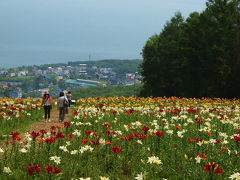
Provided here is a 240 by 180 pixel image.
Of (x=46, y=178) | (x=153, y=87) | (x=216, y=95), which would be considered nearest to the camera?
(x=46, y=178)

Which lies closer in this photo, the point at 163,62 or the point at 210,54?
the point at 210,54

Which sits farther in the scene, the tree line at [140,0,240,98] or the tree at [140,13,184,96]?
the tree at [140,13,184,96]

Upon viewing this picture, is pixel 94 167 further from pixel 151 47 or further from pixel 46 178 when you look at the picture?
pixel 151 47

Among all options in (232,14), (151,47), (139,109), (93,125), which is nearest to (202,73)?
(232,14)

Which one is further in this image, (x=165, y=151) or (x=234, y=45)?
(x=234, y=45)

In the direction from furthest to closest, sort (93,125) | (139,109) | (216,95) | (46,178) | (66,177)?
(216,95), (139,109), (93,125), (66,177), (46,178)

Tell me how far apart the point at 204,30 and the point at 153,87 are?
14.2 m

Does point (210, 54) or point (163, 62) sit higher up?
point (210, 54)

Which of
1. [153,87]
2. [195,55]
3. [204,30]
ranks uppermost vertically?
[204,30]

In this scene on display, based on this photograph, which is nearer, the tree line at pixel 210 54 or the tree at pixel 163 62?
the tree line at pixel 210 54

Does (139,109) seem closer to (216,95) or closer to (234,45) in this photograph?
(216,95)

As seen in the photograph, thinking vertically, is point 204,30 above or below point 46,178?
above

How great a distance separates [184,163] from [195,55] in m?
36.4

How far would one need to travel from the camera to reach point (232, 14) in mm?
38469
